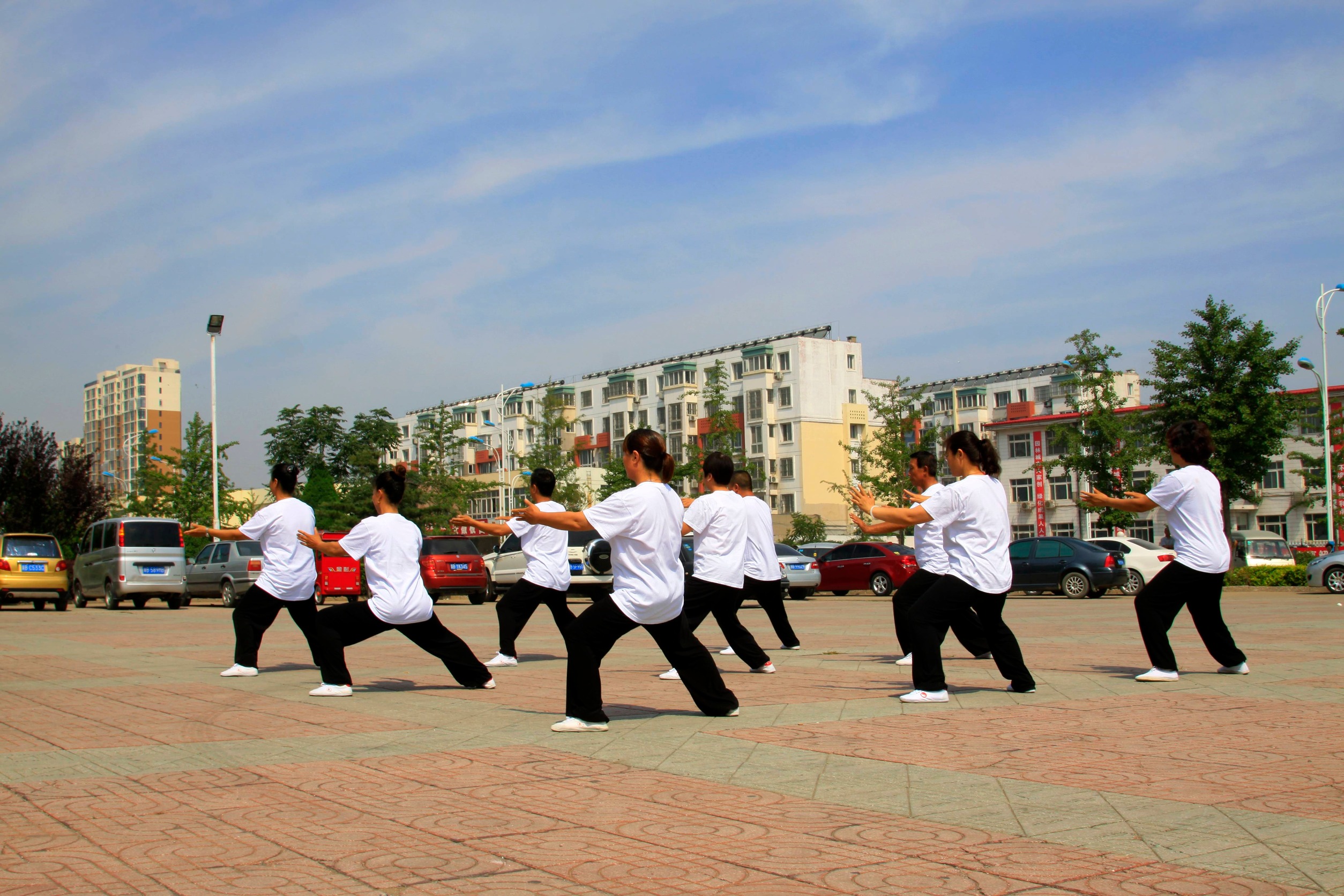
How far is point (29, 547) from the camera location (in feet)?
86.9

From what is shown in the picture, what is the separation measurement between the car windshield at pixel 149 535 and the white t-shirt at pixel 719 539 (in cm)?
2123

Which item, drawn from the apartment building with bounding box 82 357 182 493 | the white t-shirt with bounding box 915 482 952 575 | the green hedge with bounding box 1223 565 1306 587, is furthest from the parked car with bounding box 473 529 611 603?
the apartment building with bounding box 82 357 182 493

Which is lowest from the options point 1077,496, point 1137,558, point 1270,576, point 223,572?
point 1270,576

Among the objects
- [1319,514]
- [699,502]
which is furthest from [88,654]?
[1319,514]

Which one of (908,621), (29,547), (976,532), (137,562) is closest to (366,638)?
(908,621)

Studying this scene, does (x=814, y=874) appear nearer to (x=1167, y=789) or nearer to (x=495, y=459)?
(x=1167, y=789)

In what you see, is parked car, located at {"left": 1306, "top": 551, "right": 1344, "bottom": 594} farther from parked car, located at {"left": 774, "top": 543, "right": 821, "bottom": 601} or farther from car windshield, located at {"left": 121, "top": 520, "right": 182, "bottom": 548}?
car windshield, located at {"left": 121, "top": 520, "right": 182, "bottom": 548}

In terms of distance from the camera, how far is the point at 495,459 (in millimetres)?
110875

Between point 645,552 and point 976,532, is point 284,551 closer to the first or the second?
point 645,552

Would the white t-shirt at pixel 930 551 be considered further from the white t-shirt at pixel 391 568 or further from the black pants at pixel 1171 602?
the white t-shirt at pixel 391 568

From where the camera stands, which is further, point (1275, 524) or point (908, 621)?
point (1275, 524)

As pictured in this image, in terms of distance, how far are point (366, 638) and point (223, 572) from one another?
21.3 metres

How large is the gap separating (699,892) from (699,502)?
5923 mm

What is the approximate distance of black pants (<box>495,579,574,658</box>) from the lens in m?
10.4
